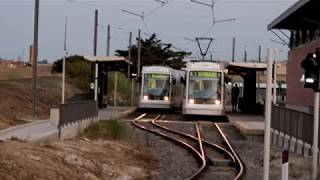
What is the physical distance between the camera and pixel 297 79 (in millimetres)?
41531

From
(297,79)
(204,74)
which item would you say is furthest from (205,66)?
(297,79)

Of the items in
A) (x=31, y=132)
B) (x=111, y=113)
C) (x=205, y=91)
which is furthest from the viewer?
(x=111, y=113)

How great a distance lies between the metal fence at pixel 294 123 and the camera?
19.9 m

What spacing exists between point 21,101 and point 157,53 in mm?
70710

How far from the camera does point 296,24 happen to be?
43.8 m

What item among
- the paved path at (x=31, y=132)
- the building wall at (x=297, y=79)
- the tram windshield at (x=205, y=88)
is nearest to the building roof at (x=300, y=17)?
the building wall at (x=297, y=79)


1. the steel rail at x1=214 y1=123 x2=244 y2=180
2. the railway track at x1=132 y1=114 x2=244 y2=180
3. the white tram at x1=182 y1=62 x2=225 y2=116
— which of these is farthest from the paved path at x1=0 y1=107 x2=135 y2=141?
the white tram at x1=182 y1=62 x2=225 y2=116

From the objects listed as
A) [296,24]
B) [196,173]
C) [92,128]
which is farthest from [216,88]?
[196,173]

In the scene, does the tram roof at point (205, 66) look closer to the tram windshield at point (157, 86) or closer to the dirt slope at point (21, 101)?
the tram windshield at point (157, 86)

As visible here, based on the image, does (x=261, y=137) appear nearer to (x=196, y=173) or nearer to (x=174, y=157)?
(x=174, y=157)

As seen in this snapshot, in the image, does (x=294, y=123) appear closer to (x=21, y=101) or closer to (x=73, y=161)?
(x=73, y=161)

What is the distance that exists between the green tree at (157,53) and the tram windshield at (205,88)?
58.6 meters

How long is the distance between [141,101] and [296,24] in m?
12.0

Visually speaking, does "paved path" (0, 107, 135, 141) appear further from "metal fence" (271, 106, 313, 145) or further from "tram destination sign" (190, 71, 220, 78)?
"tram destination sign" (190, 71, 220, 78)
